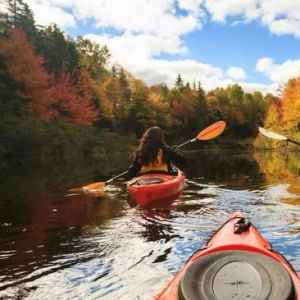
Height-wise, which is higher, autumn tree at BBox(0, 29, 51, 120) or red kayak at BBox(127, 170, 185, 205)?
autumn tree at BBox(0, 29, 51, 120)

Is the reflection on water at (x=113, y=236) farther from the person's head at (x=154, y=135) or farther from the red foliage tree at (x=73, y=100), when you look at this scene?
the red foliage tree at (x=73, y=100)

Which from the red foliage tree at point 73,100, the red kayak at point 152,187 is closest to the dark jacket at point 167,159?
the red kayak at point 152,187

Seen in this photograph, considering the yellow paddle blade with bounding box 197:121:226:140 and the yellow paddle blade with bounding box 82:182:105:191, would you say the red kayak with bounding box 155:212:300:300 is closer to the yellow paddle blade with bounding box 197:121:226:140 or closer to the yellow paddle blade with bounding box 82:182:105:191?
the yellow paddle blade with bounding box 82:182:105:191

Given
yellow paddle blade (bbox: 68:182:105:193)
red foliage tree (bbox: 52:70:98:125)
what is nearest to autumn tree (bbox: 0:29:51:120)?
red foliage tree (bbox: 52:70:98:125)

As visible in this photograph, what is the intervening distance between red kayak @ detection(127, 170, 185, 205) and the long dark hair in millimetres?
304

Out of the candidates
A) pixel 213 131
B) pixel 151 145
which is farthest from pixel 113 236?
pixel 213 131

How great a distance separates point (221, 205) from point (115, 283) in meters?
4.08

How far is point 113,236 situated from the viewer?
495cm

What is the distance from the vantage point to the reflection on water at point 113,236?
11.1ft

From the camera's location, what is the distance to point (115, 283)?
339 centimetres

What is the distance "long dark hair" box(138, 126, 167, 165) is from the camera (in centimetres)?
748

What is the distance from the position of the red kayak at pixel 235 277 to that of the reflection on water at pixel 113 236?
825 millimetres

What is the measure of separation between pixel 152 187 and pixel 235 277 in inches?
189

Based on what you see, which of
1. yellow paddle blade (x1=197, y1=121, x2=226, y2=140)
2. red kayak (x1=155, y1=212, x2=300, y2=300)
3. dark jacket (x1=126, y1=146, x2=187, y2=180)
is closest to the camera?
red kayak (x1=155, y1=212, x2=300, y2=300)
